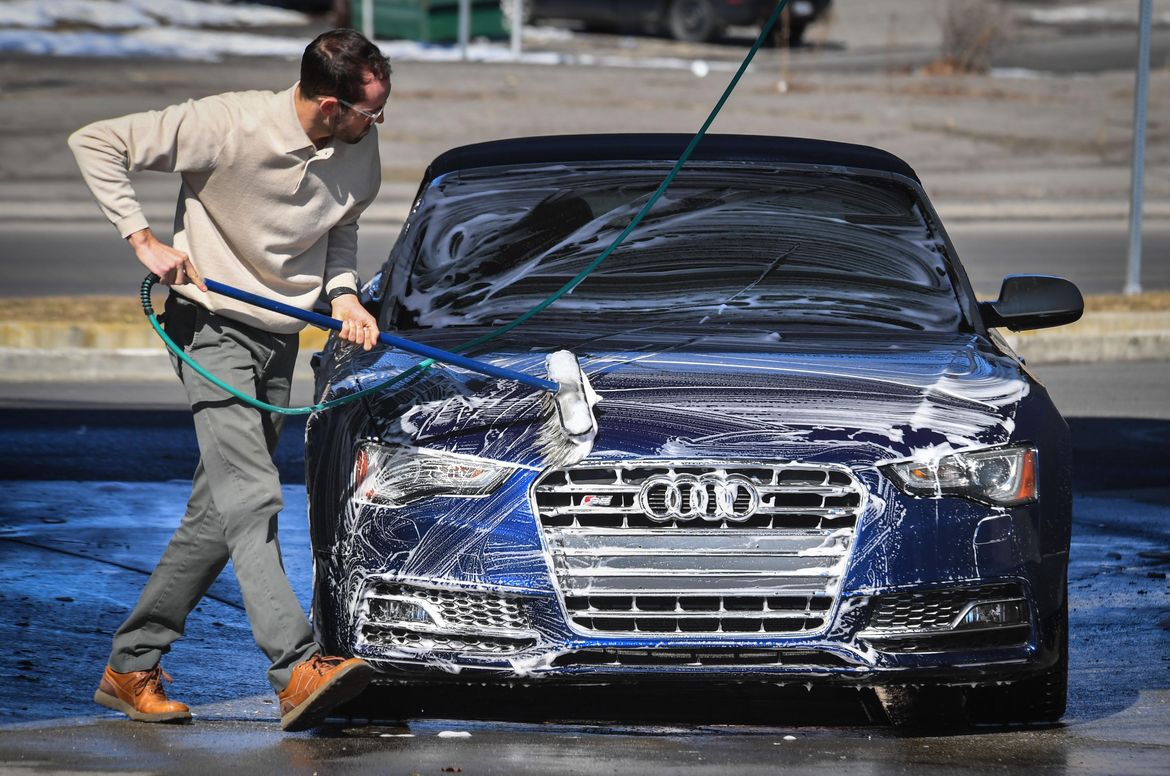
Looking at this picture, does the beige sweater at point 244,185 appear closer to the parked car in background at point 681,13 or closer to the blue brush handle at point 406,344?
the blue brush handle at point 406,344

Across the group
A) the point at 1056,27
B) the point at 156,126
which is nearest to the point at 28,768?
the point at 156,126

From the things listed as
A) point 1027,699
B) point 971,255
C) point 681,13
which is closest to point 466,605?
point 1027,699

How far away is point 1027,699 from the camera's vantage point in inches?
211

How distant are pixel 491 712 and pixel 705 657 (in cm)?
87

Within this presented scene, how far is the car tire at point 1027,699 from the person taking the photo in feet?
17.4

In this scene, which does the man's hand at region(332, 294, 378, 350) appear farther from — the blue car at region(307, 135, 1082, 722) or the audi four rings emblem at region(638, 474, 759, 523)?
the audi four rings emblem at region(638, 474, 759, 523)

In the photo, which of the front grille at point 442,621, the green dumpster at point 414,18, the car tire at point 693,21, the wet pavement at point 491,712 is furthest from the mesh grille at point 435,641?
the car tire at point 693,21

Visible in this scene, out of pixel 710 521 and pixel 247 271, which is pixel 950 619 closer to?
pixel 710 521

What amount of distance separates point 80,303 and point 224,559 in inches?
325

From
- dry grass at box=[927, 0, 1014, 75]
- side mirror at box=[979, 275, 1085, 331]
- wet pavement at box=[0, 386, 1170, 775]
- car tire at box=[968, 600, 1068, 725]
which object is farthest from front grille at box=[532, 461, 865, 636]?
dry grass at box=[927, 0, 1014, 75]

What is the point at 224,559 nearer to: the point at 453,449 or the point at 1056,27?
the point at 453,449

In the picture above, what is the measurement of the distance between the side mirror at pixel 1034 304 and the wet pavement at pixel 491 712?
3.32 ft

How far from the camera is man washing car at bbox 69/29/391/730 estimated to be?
508cm

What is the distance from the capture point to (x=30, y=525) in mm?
7887
